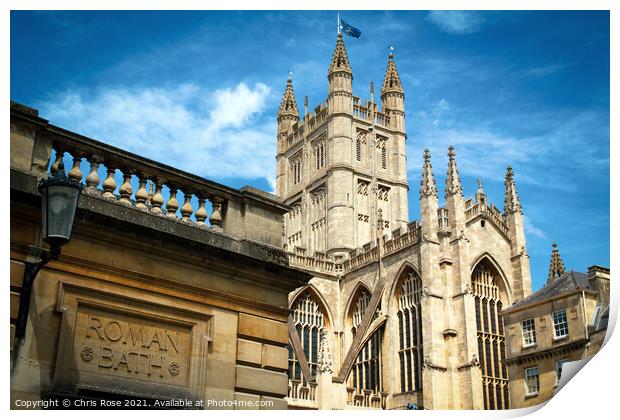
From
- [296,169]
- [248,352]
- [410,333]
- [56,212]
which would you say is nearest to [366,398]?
[410,333]

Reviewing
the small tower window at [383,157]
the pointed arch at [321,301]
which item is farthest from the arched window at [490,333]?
the small tower window at [383,157]

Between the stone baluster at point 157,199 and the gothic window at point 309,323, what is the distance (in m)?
25.1

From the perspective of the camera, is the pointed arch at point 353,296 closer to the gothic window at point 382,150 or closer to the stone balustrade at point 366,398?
the stone balustrade at point 366,398

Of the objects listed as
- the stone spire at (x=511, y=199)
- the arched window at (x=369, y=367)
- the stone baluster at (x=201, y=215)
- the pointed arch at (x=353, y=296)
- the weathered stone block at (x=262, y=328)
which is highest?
the stone spire at (x=511, y=199)

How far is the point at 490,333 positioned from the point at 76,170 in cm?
2412

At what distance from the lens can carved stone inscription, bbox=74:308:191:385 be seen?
6727 millimetres

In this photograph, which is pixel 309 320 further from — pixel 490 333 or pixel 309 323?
pixel 490 333

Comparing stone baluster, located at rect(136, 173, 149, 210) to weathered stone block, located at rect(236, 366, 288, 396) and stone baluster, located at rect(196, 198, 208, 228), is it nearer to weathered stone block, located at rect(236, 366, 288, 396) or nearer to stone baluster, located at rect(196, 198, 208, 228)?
stone baluster, located at rect(196, 198, 208, 228)

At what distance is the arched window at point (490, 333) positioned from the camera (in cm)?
2742

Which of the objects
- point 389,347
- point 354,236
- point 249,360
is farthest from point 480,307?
A: point 249,360

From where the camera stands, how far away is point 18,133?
6.84m

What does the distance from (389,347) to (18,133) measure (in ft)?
82.0
